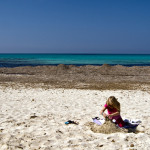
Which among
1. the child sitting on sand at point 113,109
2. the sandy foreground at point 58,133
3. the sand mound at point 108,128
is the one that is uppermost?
the child sitting on sand at point 113,109

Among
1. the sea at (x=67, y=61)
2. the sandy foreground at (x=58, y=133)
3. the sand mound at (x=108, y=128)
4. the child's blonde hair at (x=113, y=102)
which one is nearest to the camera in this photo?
the sandy foreground at (x=58, y=133)

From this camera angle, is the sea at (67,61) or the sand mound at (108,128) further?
the sea at (67,61)

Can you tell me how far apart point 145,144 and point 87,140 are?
1437mm

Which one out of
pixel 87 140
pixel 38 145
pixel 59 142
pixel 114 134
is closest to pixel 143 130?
pixel 114 134

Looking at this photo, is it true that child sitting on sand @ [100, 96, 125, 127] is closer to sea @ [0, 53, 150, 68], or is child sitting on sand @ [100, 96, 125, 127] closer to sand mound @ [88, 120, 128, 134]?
sand mound @ [88, 120, 128, 134]

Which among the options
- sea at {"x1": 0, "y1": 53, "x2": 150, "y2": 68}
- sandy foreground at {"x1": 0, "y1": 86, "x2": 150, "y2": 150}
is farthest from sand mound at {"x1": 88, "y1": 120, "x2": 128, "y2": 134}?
sea at {"x1": 0, "y1": 53, "x2": 150, "y2": 68}

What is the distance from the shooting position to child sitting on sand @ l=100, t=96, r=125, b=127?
6083 mm

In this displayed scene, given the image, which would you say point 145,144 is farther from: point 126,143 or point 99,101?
point 99,101

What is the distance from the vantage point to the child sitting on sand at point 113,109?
6.08 metres

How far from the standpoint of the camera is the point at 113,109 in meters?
6.33

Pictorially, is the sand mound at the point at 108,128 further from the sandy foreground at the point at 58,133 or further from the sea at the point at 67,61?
the sea at the point at 67,61

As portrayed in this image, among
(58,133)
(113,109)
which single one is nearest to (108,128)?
(113,109)

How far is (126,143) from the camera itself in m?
5.10

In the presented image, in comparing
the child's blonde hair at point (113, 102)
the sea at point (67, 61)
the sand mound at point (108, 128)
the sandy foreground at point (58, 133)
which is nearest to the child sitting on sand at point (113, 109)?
the child's blonde hair at point (113, 102)
